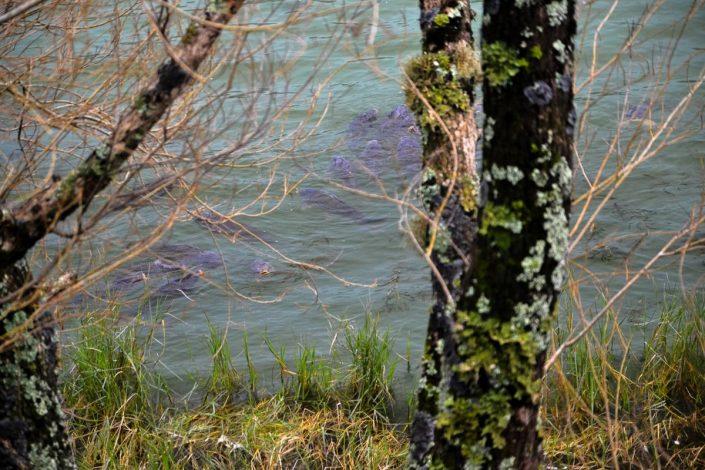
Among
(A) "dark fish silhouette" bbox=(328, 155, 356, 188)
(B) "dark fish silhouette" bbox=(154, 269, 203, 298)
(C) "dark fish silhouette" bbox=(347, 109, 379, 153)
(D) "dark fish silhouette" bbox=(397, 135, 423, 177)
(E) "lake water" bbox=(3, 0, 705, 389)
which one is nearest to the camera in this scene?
(E) "lake water" bbox=(3, 0, 705, 389)

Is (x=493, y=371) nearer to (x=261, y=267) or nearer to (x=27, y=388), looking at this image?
(x=27, y=388)

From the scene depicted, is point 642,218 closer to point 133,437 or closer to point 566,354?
point 566,354

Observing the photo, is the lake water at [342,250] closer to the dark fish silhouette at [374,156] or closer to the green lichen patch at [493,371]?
the dark fish silhouette at [374,156]

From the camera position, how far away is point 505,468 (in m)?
2.38

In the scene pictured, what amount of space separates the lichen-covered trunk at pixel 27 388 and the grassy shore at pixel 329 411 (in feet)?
4.84

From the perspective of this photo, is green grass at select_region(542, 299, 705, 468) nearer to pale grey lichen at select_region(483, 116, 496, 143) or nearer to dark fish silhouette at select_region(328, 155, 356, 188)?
pale grey lichen at select_region(483, 116, 496, 143)

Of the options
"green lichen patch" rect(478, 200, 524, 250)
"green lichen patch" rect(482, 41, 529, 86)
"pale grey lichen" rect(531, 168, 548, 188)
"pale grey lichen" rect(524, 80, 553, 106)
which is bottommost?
"green lichen patch" rect(478, 200, 524, 250)

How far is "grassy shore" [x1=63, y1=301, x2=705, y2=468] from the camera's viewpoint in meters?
4.56

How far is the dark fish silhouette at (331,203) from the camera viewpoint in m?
8.52

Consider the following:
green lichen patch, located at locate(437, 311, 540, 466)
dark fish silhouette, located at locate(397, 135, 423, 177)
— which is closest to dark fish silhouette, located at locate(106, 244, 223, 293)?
dark fish silhouette, located at locate(397, 135, 423, 177)

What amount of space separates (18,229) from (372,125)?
759 cm

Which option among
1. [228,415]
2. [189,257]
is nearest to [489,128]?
[228,415]

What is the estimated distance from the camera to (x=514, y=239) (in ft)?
7.42

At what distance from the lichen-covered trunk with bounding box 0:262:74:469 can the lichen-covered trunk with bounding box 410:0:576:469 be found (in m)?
1.29
